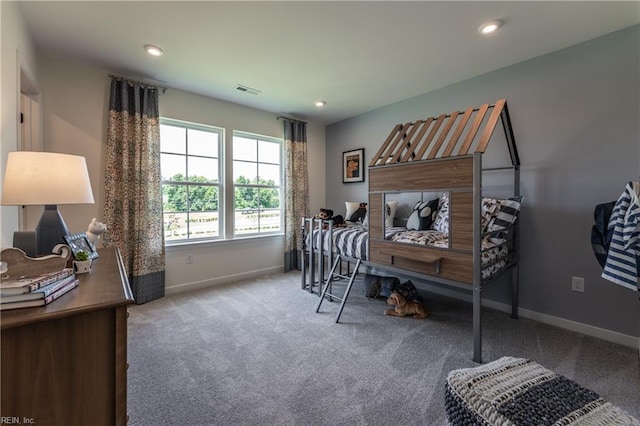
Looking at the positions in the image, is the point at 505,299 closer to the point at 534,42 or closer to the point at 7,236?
the point at 534,42

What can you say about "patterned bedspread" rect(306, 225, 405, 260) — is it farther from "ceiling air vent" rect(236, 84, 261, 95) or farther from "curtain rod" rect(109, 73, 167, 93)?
"curtain rod" rect(109, 73, 167, 93)

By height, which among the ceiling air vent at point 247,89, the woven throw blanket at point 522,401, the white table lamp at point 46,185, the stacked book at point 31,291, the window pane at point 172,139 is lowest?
the woven throw blanket at point 522,401

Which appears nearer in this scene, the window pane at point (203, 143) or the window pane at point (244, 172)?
the window pane at point (203, 143)

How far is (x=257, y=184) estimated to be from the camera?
4.06m

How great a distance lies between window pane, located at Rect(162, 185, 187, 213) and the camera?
3289 millimetres

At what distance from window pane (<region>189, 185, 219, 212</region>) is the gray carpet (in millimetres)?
1216

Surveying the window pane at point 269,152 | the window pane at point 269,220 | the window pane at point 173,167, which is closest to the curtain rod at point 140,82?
the window pane at point 173,167

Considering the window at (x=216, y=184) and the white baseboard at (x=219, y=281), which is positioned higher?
the window at (x=216, y=184)

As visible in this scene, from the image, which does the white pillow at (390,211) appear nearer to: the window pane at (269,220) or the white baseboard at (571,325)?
the white baseboard at (571,325)

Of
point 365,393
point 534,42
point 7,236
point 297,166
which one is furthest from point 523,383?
point 297,166

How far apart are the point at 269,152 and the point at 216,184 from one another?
993mm

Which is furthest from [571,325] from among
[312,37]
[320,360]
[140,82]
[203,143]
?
[140,82]

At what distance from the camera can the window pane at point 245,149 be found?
385 centimetres

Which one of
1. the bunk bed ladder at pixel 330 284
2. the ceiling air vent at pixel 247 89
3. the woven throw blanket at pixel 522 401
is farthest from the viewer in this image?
the ceiling air vent at pixel 247 89
